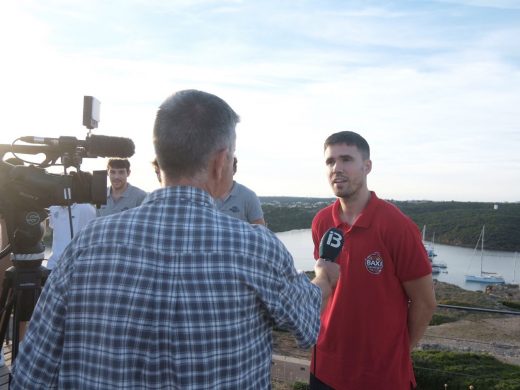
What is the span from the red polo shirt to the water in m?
28.4

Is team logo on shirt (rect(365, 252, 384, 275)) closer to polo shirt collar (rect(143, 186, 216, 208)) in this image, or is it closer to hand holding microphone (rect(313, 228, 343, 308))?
hand holding microphone (rect(313, 228, 343, 308))

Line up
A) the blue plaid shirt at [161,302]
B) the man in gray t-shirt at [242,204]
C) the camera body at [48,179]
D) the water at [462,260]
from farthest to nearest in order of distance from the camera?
1. the water at [462,260]
2. the man in gray t-shirt at [242,204]
3. the camera body at [48,179]
4. the blue plaid shirt at [161,302]

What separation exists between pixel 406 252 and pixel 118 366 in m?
1.61

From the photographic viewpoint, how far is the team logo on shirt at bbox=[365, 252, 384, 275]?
97.1 inches

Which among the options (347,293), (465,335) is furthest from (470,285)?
(347,293)

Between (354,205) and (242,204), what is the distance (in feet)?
4.19

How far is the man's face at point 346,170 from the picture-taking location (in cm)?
270

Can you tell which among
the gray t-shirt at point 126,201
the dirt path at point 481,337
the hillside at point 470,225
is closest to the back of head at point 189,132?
the gray t-shirt at point 126,201

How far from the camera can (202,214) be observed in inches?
49.1

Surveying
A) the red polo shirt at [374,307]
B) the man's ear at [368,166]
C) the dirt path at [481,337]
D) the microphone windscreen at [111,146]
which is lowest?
the dirt path at [481,337]

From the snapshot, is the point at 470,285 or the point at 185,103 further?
the point at 470,285

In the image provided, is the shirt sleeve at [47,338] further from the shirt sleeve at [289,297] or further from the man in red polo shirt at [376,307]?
the man in red polo shirt at [376,307]

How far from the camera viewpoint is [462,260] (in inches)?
2167

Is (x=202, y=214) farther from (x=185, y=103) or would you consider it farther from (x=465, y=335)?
(x=465, y=335)
